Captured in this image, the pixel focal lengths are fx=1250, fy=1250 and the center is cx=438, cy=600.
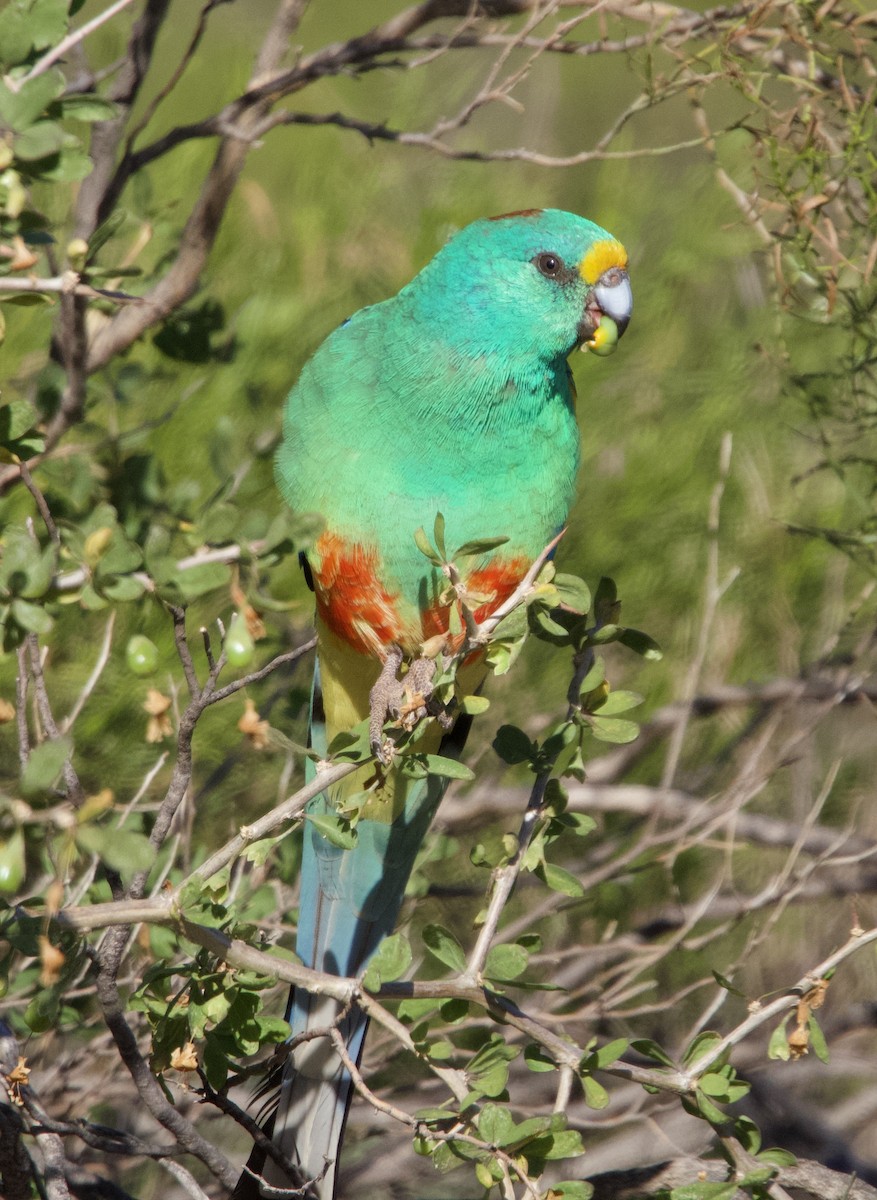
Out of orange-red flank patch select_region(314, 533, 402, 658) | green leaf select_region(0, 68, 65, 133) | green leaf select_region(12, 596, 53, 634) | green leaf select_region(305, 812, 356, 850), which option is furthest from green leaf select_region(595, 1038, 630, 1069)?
green leaf select_region(0, 68, 65, 133)

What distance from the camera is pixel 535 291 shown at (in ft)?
7.08

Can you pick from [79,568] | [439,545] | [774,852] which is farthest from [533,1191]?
[774,852]

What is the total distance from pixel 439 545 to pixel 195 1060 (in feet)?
2.19

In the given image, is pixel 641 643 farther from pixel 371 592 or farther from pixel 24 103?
pixel 24 103

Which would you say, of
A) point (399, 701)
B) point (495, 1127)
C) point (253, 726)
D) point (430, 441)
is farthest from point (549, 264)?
point (495, 1127)

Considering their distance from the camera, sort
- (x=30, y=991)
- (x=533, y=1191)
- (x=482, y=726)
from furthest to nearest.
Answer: (x=482, y=726), (x=30, y=991), (x=533, y=1191)

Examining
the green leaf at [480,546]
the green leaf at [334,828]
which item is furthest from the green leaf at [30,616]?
the green leaf at [480,546]

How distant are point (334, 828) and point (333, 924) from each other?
3.16 feet

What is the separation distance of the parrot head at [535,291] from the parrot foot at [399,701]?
56 centimetres

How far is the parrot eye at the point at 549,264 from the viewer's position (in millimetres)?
2168

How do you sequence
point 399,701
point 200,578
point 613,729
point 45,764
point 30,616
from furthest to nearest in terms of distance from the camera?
point 399,701 < point 613,729 < point 200,578 < point 30,616 < point 45,764

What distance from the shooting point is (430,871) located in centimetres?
289

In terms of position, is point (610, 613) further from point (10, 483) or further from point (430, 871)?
point (430, 871)

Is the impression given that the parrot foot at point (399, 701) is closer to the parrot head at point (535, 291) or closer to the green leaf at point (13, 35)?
the parrot head at point (535, 291)
